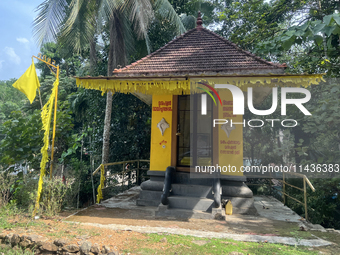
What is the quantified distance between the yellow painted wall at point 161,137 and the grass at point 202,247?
111 inches

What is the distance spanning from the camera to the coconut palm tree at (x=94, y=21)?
864 centimetres

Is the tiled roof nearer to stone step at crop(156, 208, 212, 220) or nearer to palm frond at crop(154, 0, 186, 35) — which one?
palm frond at crop(154, 0, 186, 35)

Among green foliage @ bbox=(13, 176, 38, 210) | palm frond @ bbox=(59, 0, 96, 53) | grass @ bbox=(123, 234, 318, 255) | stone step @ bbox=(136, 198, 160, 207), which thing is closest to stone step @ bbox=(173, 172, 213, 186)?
stone step @ bbox=(136, 198, 160, 207)

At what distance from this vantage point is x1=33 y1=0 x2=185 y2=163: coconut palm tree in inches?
340

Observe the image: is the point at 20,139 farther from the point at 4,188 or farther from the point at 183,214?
the point at 183,214

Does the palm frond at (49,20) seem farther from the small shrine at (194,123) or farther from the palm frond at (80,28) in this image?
the small shrine at (194,123)

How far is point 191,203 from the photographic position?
6.16 metres

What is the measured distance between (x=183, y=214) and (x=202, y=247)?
6.34ft

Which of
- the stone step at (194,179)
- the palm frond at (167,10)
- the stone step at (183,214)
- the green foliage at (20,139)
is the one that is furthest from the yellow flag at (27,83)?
the palm frond at (167,10)

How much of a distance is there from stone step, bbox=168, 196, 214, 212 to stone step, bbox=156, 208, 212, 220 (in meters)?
0.18

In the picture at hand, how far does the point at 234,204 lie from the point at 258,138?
8092mm

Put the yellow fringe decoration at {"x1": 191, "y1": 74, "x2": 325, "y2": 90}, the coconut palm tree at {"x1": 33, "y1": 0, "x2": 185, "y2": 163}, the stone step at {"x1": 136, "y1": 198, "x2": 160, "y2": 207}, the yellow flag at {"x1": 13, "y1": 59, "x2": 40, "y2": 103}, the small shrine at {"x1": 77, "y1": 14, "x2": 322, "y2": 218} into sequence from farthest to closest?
1. the coconut palm tree at {"x1": 33, "y1": 0, "x2": 185, "y2": 163}
2. the stone step at {"x1": 136, "y1": 198, "x2": 160, "y2": 207}
3. the small shrine at {"x1": 77, "y1": 14, "x2": 322, "y2": 218}
4. the yellow flag at {"x1": 13, "y1": 59, "x2": 40, "y2": 103}
5. the yellow fringe decoration at {"x1": 191, "y1": 74, "x2": 325, "y2": 90}

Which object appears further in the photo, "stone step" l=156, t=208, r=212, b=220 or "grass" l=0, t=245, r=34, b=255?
"stone step" l=156, t=208, r=212, b=220

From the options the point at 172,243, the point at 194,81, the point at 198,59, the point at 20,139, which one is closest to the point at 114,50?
the point at 198,59
